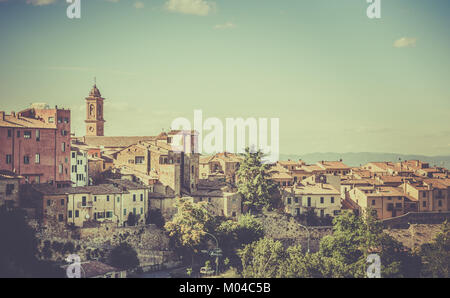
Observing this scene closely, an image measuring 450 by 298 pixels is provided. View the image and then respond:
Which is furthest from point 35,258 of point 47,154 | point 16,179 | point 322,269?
point 322,269

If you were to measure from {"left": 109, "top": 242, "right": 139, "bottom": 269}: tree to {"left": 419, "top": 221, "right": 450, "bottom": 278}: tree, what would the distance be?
24.6 meters

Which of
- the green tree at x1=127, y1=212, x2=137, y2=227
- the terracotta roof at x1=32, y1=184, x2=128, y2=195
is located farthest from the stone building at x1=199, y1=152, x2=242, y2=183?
the terracotta roof at x1=32, y1=184, x2=128, y2=195

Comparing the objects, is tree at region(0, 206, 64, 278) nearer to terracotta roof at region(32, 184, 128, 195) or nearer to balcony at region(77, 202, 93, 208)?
terracotta roof at region(32, 184, 128, 195)

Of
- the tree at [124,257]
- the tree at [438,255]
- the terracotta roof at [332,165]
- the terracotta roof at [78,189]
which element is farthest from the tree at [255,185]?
the terracotta roof at [332,165]

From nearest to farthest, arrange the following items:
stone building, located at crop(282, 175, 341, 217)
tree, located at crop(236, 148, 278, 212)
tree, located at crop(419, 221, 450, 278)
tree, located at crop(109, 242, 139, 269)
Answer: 1. tree, located at crop(109, 242, 139, 269)
2. tree, located at crop(419, 221, 450, 278)
3. tree, located at crop(236, 148, 278, 212)
4. stone building, located at crop(282, 175, 341, 217)

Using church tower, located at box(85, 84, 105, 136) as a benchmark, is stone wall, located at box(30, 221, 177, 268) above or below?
below

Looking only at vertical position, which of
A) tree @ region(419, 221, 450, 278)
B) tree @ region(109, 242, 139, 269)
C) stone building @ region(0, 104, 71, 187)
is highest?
stone building @ region(0, 104, 71, 187)

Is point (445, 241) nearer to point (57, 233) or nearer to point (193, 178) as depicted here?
A: point (193, 178)

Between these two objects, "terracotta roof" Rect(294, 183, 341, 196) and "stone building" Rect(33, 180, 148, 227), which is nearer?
"stone building" Rect(33, 180, 148, 227)

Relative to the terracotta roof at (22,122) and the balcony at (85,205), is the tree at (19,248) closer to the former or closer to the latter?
the balcony at (85,205)

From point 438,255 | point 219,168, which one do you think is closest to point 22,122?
point 219,168

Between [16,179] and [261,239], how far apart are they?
1948cm

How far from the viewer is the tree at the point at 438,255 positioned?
48.1 metres

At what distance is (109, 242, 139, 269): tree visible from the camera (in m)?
41.2
